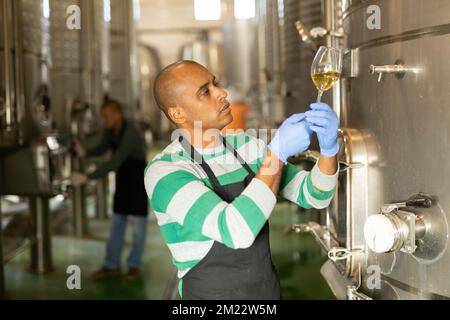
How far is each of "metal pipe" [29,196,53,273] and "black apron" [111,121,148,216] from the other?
19.6 inches

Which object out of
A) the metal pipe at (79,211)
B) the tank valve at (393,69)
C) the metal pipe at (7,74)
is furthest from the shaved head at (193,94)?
the metal pipe at (79,211)

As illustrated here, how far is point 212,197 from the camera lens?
1281 mm

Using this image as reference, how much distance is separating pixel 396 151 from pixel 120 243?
9.35 ft

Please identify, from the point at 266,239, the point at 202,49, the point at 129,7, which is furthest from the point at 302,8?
the point at 202,49

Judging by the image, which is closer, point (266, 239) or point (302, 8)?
point (266, 239)

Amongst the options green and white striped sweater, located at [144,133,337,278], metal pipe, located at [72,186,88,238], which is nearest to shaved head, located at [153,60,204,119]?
green and white striped sweater, located at [144,133,337,278]

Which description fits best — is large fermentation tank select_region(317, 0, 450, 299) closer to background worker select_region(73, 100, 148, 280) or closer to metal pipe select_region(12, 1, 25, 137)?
metal pipe select_region(12, 1, 25, 137)

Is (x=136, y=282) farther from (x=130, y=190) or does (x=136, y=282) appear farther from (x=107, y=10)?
Result: (x=107, y=10)

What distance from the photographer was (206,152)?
4.71 ft

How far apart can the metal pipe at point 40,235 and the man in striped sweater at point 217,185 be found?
8.96 feet

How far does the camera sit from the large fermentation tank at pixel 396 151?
4.54 ft
